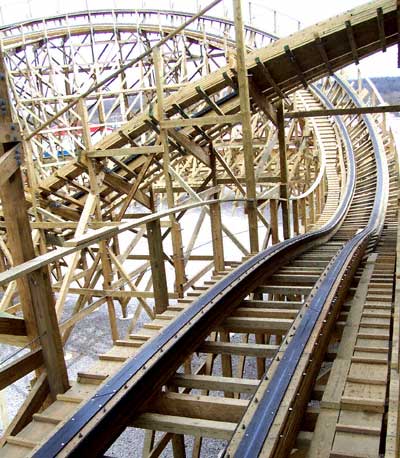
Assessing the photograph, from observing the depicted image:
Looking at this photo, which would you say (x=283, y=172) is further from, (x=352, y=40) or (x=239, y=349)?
(x=239, y=349)

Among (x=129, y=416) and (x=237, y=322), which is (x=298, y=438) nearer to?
(x=129, y=416)

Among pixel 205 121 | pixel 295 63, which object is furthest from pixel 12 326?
pixel 295 63

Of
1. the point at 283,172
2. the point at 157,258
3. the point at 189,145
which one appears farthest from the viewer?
the point at 283,172

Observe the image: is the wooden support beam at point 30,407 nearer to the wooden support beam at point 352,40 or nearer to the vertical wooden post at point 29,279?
the vertical wooden post at point 29,279

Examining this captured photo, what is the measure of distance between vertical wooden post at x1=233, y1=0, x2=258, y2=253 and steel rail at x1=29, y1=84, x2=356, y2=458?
1791 millimetres

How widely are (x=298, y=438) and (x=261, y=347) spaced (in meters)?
0.90

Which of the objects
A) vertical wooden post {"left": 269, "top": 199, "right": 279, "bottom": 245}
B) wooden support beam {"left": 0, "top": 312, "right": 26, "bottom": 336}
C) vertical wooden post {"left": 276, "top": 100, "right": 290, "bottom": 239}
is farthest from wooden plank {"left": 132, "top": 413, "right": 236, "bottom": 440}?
vertical wooden post {"left": 276, "top": 100, "right": 290, "bottom": 239}

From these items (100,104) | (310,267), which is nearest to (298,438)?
(310,267)

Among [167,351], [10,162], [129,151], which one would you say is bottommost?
[167,351]

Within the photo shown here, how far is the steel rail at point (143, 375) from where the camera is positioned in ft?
6.53

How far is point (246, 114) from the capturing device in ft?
19.7

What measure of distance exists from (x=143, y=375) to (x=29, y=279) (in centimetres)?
76

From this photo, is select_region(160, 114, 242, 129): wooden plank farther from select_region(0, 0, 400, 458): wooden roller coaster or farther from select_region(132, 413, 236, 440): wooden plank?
select_region(132, 413, 236, 440): wooden plank

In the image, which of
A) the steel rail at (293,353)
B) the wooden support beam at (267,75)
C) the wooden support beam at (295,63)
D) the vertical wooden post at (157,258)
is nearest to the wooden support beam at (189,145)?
the wooden support beam at (267,75)
